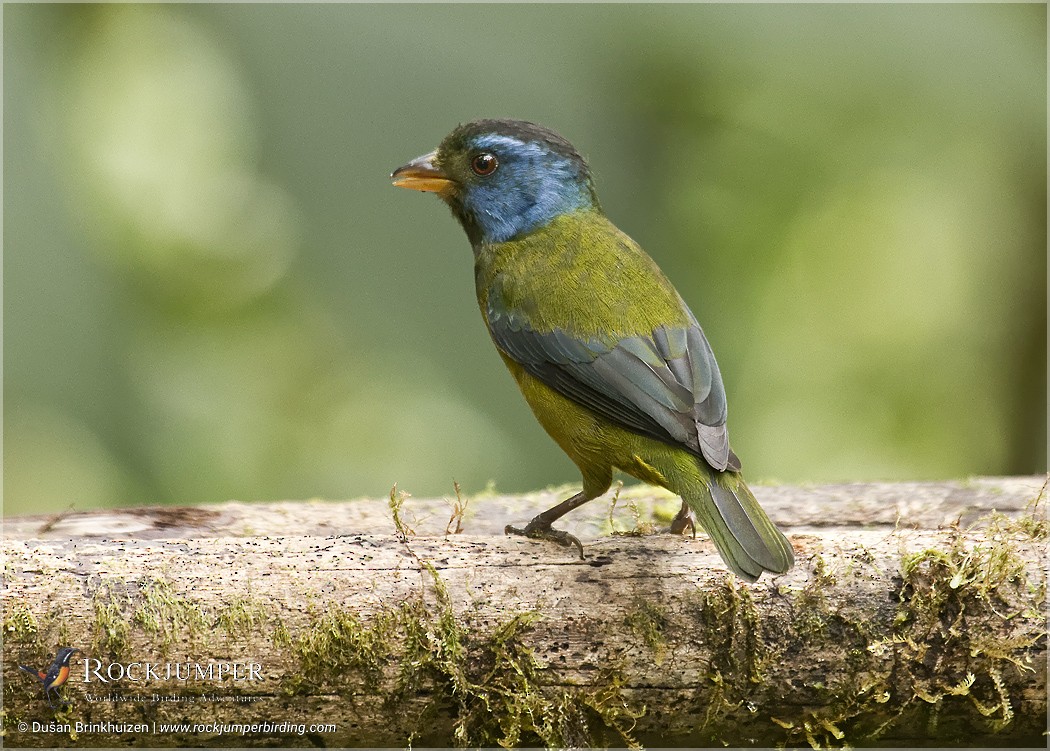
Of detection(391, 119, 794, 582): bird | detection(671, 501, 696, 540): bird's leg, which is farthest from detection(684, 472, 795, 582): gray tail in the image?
detection(671, 501, 696, 540): bird's leg

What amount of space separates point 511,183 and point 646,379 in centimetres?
115

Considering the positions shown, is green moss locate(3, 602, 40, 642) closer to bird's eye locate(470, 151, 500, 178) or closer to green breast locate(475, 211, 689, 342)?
green breast locate(475, 211, 689, 342)

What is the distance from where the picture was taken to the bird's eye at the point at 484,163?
4.16m

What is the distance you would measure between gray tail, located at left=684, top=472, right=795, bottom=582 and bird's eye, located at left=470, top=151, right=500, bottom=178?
1594mm

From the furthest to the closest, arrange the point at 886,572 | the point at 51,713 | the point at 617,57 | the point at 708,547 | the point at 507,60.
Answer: the point at 617,57 → the point at 507,60 → the point at 708,547 → the point at 886,572 → the point at 51,713

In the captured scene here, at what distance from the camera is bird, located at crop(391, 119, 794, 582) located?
3256 mm

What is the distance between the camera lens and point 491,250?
163 inches

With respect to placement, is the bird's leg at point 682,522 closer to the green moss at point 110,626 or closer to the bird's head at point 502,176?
the bird's head at point 502,176

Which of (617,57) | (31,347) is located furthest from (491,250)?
(31,347)

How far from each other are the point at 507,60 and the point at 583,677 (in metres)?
2.35

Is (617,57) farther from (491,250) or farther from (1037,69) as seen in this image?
(1037,69)

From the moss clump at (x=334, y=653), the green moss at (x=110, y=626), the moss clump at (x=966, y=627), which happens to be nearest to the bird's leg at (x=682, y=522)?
the moss clump at (x=966, y=627)

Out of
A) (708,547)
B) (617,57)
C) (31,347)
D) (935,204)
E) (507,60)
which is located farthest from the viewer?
(935,204)

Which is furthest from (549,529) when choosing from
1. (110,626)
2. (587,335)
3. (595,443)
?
(110,626)
